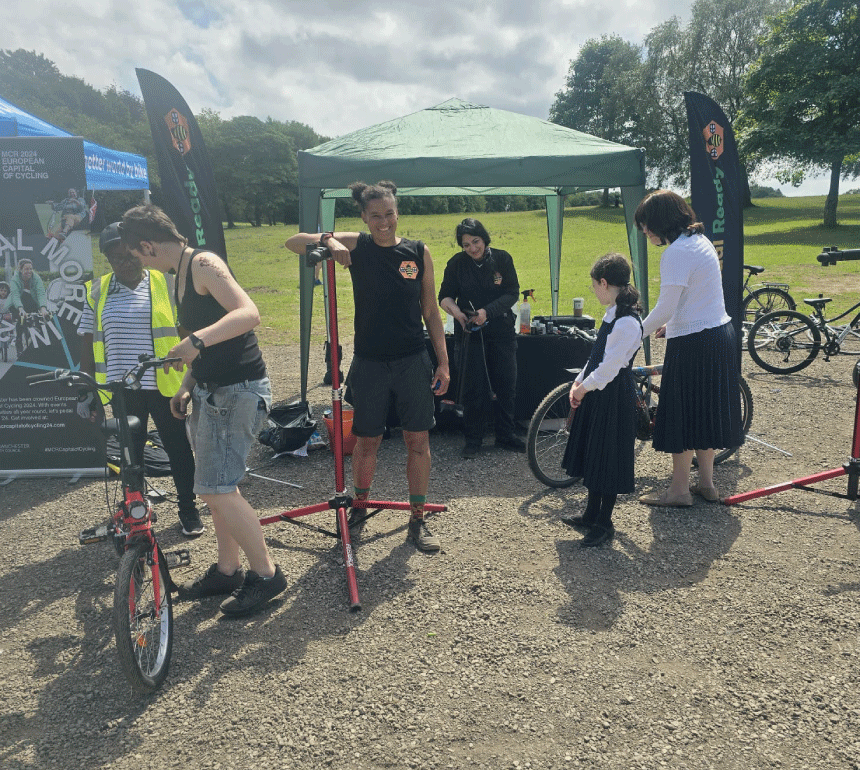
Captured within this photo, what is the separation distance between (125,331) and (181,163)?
5.98 feet

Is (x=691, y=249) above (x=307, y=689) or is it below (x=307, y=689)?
above

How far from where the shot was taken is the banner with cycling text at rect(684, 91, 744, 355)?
5.16m

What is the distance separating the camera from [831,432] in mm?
5836

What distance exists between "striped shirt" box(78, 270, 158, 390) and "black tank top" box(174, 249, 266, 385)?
1131mm

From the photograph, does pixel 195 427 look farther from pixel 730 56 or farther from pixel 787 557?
pixel 730 56

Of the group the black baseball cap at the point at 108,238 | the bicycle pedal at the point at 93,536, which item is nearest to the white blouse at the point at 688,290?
the bicycle pedal at the point at 93,536

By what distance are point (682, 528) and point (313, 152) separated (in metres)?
4.30

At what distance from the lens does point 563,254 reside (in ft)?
82.1

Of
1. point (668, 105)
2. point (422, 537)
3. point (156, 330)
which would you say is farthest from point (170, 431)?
point (668, 105)

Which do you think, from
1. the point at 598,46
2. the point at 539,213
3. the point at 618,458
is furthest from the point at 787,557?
the point at 598,46

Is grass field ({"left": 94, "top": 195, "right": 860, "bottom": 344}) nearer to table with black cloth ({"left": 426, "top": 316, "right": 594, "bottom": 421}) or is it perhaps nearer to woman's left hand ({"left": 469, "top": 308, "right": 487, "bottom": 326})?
table with black cloth ({"left": 426, "top": 316, "right": 594, "bottom": 421})

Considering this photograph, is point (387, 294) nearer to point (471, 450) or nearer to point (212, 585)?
point (212, 585)

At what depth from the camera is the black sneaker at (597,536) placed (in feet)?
12.3

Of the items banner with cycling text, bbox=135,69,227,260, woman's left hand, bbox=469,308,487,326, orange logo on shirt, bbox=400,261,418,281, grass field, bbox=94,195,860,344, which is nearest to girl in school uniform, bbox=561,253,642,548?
orange logo on shirt, bbox=400,261,418,281
